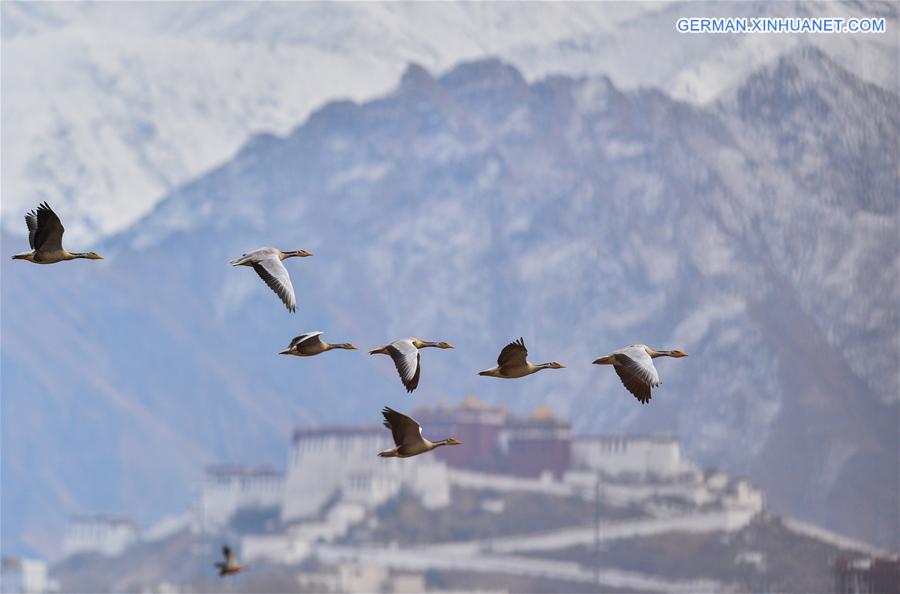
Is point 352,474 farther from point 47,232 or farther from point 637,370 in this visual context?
point 637,370

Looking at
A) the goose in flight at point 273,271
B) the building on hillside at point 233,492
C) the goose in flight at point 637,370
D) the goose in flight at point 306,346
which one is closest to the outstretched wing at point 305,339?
the goose in flight at point 306,346

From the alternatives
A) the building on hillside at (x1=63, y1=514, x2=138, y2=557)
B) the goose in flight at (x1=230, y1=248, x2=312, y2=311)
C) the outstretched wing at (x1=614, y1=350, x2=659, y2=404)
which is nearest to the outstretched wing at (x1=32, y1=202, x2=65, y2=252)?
the goose in flight at (x1=230, y1=248, x2=312, y2=311)

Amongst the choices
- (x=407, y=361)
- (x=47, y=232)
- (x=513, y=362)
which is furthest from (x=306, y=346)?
(x=47, y=232)

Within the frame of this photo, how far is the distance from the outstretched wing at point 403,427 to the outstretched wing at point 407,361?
60cm

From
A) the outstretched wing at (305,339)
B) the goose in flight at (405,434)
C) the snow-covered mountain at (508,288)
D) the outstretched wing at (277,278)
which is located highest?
the snow-covered mountain at (508,288)

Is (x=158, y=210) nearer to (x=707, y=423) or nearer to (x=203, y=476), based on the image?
(x=203, y=476)

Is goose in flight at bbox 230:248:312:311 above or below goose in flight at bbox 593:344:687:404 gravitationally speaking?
above

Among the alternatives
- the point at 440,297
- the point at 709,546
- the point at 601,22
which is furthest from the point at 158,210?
the point at 709,546

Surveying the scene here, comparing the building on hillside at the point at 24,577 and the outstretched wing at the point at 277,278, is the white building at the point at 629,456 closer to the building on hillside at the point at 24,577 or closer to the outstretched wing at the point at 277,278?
the building on hillside at the point at 24,577

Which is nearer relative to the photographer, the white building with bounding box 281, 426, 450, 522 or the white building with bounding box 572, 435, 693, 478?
the white building with bounding box 572, 435, 693, 478

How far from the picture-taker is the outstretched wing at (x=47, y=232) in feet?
77.1

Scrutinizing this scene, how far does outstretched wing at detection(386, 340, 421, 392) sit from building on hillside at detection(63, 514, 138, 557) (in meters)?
89.8

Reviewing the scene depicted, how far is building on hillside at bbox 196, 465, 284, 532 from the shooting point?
114 meters

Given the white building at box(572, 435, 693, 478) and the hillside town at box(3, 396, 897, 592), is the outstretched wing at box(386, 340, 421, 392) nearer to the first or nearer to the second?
the hillside town at box(3, 396, 897, 592)
